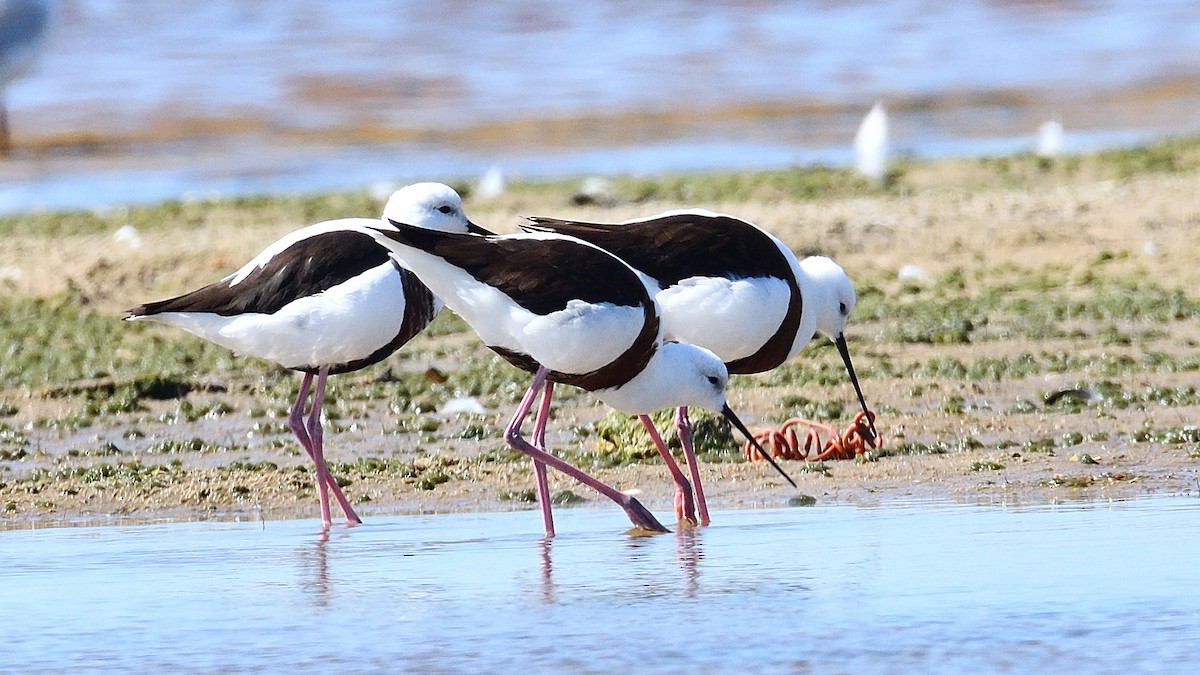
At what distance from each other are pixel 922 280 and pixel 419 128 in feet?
32.0

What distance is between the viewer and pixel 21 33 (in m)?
3.58

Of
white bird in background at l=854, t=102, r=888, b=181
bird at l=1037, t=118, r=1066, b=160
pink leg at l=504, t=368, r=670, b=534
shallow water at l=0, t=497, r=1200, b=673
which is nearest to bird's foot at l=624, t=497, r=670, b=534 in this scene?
pink leg at l=504, t=368, r=670, b=534

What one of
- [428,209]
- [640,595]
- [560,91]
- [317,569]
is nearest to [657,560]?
[640,595]

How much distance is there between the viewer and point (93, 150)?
2178 centimetres

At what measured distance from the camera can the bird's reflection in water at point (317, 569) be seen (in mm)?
5801

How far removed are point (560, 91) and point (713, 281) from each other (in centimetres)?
1603

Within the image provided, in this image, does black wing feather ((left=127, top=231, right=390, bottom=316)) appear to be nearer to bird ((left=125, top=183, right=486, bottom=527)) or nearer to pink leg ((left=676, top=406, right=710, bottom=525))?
bird ((left=125, top=183, right=486, bottom=527))

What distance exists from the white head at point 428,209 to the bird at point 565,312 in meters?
0.59

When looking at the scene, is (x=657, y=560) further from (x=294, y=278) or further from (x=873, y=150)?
(x=873, y=150)

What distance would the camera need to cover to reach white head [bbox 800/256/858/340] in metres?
8.23

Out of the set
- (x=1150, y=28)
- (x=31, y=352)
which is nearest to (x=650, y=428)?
(x=31, y=352)

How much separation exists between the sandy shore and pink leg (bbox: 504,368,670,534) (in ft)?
1.06

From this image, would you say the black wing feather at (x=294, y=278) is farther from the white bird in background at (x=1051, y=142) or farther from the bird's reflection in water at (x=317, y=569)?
the white bird in background at (x=1051, y=142)

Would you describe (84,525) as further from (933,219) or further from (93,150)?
(93,150)
